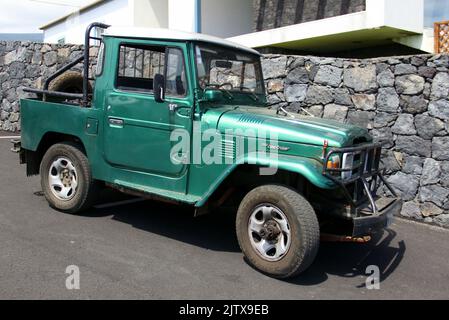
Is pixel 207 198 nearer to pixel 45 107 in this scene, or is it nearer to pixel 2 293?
pixel 2 293

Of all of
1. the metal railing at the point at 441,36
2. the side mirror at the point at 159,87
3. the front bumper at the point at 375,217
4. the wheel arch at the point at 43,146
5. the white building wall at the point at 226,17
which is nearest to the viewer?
the front bumper at the point at 375,217

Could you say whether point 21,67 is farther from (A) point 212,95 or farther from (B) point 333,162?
(B) point 333,162

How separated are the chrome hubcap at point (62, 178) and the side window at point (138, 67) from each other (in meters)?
1.27

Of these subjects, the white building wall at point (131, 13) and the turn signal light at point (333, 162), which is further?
the white building wall at point (131, 13)

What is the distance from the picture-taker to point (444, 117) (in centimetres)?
604

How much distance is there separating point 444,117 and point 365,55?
7.07 meters

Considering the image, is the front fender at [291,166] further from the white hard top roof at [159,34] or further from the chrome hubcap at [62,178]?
the chrome hubcap at [62,178]

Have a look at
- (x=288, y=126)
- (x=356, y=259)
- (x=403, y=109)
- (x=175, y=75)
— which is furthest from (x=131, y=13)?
(x=356, y=259)

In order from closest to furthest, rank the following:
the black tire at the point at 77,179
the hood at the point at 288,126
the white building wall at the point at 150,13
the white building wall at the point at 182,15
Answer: the hood at the point at 288,126, the black tire at the point at 77,179, the white building wall at the point at 182,15, the white building wall at the point at 150,13

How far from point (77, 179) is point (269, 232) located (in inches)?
101

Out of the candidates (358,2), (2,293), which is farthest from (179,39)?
(358,2)

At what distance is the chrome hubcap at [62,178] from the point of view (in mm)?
5398

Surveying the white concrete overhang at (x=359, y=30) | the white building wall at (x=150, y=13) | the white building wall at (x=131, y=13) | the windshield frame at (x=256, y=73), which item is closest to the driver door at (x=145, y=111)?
the windshield frame at (x=256, y=73)

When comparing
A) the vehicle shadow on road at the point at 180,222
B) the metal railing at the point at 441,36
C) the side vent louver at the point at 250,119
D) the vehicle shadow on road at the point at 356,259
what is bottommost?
the vehicle shadow on road at the point at 356,259
